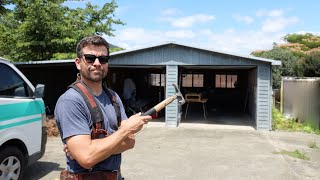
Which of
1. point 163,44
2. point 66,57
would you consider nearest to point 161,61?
point 163,44

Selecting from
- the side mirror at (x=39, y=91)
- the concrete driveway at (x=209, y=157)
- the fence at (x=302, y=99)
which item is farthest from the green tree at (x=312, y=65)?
the side mirror at (x=39, y=91)

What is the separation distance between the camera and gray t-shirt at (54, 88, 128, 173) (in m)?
2.04

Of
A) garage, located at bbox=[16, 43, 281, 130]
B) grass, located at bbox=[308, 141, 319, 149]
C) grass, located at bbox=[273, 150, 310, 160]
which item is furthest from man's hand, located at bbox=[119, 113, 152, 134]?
garage, located at bbox=[16, 43, 281, 130]

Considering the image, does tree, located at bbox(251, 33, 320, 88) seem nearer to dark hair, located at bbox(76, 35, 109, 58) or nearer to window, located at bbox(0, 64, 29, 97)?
window, located at bbox(0, 64, 29, 97)

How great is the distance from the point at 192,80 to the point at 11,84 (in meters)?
18.6

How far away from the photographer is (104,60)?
2270 mm

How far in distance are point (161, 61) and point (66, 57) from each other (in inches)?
186

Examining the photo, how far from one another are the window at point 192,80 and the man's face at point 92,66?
21171 millimetres

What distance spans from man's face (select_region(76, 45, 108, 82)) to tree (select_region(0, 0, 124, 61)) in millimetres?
13939

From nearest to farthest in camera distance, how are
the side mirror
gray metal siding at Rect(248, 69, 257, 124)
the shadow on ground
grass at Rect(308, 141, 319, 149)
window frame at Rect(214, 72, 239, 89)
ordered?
the side mirror
the shadow on ground
grass at Rect(308, 141, 319, 149)
gray metal siding at Rect(248, 69, 257, 124)
window frame at Rect(214, 72, 239, 89)

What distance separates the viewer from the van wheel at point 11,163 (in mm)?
5047

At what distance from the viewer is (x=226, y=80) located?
917 inches

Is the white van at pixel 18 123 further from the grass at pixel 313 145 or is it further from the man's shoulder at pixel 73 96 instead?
the grass at pixel 313 145

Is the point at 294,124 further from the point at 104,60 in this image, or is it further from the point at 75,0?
the point at 104,60
